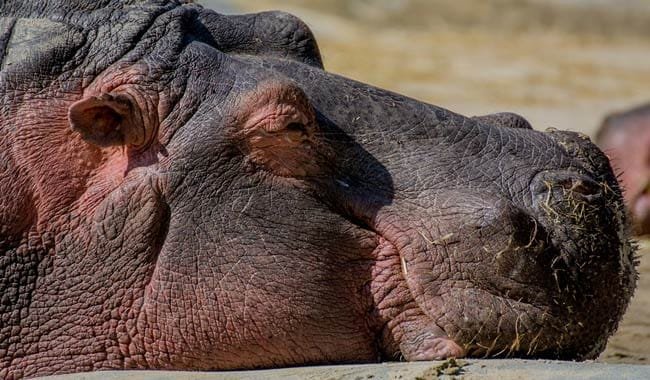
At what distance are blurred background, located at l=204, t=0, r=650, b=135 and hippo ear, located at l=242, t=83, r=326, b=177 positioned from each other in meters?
9.15

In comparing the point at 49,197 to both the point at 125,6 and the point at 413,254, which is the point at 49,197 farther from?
the point at 413,254

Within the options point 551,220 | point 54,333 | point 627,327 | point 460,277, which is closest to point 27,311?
point 54,333

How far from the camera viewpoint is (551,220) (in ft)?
12.0

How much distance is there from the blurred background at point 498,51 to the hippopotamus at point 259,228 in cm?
908

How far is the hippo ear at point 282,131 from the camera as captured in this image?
367 centimetres

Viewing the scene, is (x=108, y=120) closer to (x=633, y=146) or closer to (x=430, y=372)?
(x=430, y=372)

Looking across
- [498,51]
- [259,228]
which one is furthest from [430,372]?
[498,51]

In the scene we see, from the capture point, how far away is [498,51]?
18578 mm

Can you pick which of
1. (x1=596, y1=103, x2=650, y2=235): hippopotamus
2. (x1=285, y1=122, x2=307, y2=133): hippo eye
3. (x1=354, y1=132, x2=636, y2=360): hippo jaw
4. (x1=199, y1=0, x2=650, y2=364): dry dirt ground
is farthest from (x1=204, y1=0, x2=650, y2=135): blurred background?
(x1=285, y1=122, x2=307, y2=133): hippo eye

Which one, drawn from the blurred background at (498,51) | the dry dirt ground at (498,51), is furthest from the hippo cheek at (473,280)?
the blurred background at (498,51)

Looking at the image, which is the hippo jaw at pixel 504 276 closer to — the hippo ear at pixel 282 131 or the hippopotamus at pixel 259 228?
the hippopotamus at pixel 259 228

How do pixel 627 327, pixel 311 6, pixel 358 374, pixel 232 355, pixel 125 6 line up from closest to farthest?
1. pixel 358 374
2. pixel 232 355
3. pixel 125 6
4. pixel 627 327
5. pixel 311 6

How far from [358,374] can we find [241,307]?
1.28 feet

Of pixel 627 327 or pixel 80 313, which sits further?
pixel 627 327
